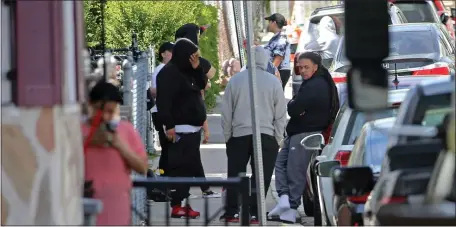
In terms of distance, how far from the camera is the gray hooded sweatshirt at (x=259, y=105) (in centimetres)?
1286

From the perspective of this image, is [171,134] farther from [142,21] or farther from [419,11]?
[419,11]

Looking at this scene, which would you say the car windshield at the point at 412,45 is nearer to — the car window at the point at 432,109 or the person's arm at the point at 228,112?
the person's arm at the point at 228,112

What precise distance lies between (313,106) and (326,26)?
1036 cm

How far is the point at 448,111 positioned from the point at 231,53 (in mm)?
27681

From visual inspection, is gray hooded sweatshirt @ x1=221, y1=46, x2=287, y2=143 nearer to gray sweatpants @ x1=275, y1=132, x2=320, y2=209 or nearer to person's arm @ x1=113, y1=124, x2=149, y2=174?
gray sweatpants @ x1=275, y1=132, x2=320, y2=209

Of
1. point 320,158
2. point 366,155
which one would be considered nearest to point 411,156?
point 366,155

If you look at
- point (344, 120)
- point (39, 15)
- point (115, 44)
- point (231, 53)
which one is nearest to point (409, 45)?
point (115, 44)

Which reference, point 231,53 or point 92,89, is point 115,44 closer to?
point 92,89

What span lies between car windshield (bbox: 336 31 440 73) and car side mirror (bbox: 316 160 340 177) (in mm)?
7521

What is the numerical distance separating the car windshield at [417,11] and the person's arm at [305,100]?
15.6 meters

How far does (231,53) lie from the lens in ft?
115

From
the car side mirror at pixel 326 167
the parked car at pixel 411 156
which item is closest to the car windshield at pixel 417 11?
the car side mirror at pixel 326 167

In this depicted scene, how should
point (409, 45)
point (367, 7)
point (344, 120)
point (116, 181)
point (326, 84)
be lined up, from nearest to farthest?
point (367, 7)
point (116, 181)
point (344, 120)
point (326, 84)
point (409, 45)

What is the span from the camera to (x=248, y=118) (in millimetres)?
12844
